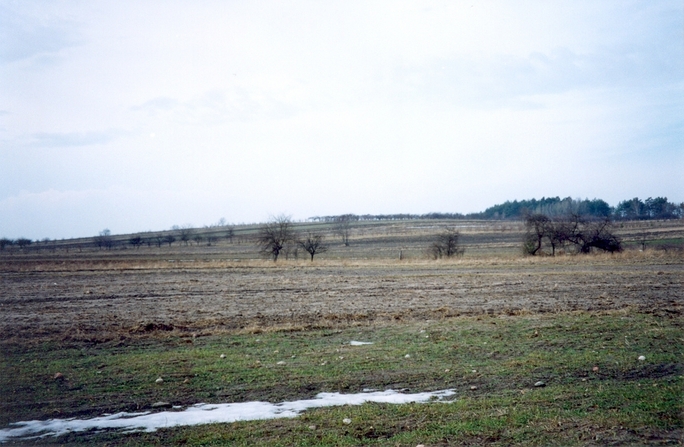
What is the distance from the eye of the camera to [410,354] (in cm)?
1161

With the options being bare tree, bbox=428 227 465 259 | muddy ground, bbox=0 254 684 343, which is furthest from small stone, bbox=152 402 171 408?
bare tree, bbox=428 227 465 259

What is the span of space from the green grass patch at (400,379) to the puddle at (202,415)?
11.0 inches

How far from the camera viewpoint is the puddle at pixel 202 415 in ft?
24.2

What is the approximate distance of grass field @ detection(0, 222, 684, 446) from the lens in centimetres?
698

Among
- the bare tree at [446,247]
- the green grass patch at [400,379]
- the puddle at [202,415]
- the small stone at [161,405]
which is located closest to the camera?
the green grass patch at [400,379]

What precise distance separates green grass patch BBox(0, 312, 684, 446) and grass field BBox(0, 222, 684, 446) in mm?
43

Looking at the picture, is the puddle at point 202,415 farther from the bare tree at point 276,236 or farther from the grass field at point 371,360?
the bare tree at point 276,236

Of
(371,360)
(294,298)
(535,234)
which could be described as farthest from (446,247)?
(371,360)

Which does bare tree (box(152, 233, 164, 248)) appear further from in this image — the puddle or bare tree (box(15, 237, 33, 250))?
the puddle

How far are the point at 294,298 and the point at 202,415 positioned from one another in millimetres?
14719

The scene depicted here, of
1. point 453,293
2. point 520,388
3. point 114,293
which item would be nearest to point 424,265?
point 453,293

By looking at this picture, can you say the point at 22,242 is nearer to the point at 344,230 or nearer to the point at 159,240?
the point at 159,240

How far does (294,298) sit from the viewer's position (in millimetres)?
22625

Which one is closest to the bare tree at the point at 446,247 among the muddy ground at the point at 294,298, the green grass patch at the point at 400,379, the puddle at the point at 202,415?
the muddy ground at the point at 294,298
